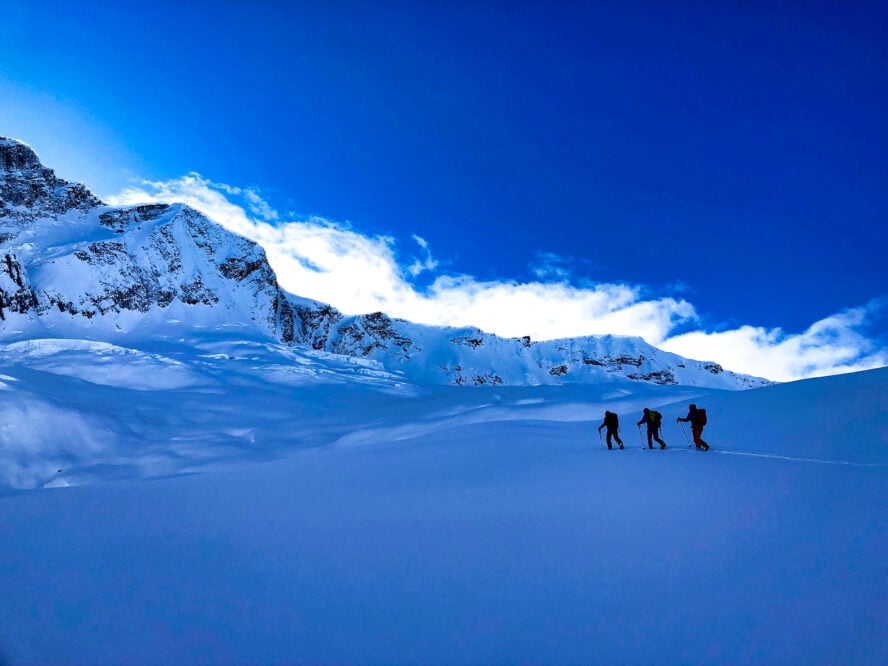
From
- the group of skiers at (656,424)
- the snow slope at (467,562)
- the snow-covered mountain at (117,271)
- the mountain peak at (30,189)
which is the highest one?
the mountain peak at (30,189)

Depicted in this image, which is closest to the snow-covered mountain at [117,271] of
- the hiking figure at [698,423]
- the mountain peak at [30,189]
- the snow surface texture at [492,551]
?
the mountain peak at [30,189]

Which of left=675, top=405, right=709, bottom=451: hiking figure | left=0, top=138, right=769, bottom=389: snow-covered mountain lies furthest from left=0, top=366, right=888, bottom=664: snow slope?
left=0, top=138, right=769, bottom=389: snow-covered mountain

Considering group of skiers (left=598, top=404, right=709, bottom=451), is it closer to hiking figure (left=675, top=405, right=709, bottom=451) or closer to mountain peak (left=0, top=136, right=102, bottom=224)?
hiking figure (left=675, top=405, right=709, bottom=451)

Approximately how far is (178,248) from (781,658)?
401 feet

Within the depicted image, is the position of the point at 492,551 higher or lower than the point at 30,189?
lower

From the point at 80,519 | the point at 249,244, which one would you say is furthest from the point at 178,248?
the point at 80,519

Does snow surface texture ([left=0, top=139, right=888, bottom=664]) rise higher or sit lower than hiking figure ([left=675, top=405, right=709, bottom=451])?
lower

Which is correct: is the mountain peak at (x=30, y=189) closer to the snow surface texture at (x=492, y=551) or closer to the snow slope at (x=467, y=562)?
the snow surface texture at (x=492, y=551)

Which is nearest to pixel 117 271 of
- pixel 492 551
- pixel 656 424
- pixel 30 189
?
pixel 30 189

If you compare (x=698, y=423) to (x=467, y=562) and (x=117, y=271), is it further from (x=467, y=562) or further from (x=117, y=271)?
(x=117, y=271)

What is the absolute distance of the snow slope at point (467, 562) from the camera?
9.92ft

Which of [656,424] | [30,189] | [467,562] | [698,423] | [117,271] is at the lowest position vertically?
[467,562]

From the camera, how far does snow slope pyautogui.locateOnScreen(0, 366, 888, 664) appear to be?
302cm

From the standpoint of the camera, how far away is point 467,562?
159 inches
